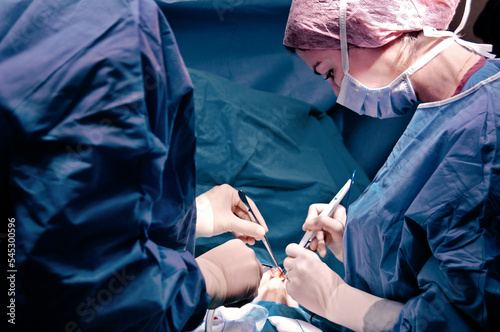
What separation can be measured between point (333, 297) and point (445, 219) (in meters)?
0.51

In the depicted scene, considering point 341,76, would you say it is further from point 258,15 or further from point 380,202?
point 258,15

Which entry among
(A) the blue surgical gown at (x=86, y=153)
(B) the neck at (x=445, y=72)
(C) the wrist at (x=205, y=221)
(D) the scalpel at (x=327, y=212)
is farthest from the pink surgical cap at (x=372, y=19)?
(C) the wrist at (x=205, y=221)

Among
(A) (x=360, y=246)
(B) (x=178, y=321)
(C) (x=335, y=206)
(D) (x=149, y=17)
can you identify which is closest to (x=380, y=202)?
(A) (x=360, y=246)

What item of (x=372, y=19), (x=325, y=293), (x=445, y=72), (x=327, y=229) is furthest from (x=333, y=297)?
(x=372, y=19)

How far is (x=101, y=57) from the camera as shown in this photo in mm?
729

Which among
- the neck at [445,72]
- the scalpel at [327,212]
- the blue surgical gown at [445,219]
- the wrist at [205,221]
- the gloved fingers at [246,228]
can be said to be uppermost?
the neck at [445,72]

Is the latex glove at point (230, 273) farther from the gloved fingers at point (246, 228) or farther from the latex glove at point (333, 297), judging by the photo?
the gloved fingers at point (246, 228)

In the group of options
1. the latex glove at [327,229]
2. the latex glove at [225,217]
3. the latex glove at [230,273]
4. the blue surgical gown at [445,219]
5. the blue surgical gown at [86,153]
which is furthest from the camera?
the latex glove at [225,217]

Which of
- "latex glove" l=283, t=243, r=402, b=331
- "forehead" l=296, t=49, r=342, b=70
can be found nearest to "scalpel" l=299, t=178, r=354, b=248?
"latex glove" l=283, t=243, r=402, b=331

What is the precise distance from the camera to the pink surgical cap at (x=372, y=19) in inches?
54.5

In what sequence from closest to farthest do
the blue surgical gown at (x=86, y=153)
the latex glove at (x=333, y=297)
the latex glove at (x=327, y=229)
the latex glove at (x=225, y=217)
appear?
the blue surgical gown at (x=86, y=153), the latex glove at (x=333, y=297), the latex glove at (x=327, y=229), the latex glove at (x=225, y=217)

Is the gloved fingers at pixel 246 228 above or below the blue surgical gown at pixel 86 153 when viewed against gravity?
below

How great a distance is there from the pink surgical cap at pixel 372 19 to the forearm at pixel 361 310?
87 cm

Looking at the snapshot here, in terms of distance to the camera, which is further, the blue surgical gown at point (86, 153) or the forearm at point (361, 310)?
the forearm at point (361, 310)
